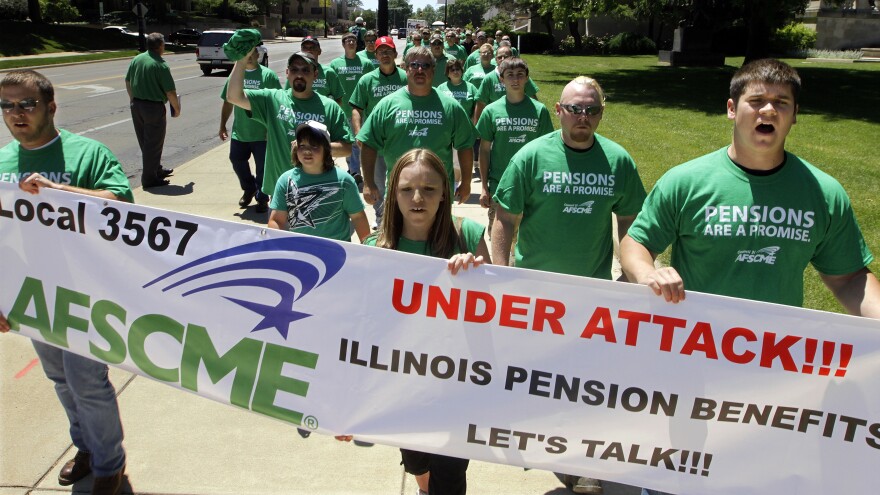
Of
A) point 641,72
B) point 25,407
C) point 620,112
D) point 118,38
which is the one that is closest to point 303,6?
point 118,38

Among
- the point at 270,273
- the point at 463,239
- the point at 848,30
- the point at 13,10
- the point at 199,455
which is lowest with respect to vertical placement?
the point at 199,455

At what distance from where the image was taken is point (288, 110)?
6.09 metres

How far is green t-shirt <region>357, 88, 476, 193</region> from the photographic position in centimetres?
596

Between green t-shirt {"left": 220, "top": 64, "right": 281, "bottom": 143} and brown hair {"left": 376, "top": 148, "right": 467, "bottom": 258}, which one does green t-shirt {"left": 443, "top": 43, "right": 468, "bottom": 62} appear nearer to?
green t-shirt {"left": 220, "top": 64, "right": 281, "bottom": 143}

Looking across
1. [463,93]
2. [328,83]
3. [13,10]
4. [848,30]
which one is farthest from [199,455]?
[13,10]

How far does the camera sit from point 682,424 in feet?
9.16

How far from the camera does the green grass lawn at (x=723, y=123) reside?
32.4 feet

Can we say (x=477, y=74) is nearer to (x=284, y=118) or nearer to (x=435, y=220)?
(x=284, y=118)

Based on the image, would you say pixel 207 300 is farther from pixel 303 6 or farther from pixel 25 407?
pixel 303 6

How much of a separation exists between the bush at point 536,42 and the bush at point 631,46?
5.28 metres

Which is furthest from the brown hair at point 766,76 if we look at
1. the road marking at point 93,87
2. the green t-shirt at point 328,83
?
the road marking at point 93,87

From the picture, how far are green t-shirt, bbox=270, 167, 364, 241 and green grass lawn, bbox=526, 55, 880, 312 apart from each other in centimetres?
366

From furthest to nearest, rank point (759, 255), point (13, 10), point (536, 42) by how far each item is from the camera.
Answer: point (13, 10) < point (536, 42) < point (759, 255)

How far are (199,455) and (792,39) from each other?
4317cm
